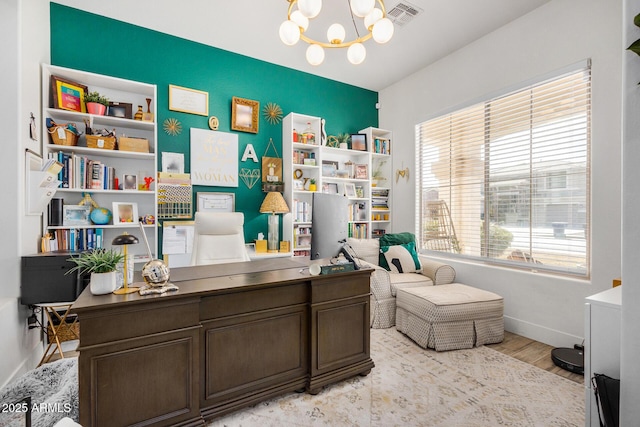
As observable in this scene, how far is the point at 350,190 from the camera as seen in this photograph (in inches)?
170

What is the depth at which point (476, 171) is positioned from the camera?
3.45 meters

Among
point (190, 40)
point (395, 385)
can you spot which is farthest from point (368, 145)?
point (395, 385)

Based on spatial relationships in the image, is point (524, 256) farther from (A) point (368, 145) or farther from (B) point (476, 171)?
(A) point (368, 145)

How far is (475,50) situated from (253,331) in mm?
3734

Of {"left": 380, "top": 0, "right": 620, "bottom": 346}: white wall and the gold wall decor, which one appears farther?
the gold wall decor

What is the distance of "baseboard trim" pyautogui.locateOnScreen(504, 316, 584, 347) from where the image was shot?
8.56 ft

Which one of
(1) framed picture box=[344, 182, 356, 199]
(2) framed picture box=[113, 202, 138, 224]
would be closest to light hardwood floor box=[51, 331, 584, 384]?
(2) framed picture box=[113, 202, 138, 224]

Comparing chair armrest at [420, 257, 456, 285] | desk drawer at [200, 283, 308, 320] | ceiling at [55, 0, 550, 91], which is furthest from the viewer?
chair armrest at [420, 257, 456, 285]

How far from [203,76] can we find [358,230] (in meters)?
2.83

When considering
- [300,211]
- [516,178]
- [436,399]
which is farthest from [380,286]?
[516,178]

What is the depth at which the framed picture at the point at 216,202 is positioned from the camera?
3.51 m

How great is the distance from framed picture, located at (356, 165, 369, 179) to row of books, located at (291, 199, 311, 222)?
0.96 metres

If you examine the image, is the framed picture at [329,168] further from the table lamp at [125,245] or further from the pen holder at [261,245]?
the table lamp at [125,245]

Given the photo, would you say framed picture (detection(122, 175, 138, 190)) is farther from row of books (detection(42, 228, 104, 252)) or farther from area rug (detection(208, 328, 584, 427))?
area rug (detection(208, 328, 584, 427))
